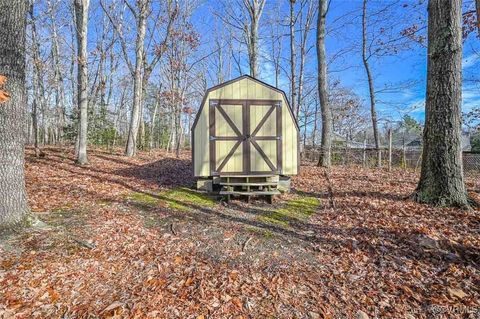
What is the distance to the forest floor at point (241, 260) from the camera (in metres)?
2.51

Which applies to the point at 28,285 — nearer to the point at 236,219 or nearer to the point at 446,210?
the point at 236,219

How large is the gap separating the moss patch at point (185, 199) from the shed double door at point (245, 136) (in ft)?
2.56

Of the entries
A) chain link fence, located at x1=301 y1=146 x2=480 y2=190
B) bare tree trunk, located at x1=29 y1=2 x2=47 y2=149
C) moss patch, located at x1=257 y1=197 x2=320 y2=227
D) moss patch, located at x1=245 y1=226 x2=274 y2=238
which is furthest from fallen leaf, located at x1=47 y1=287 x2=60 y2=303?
chain link fence, located at x1=301 y1=146 x2=480 y2=190

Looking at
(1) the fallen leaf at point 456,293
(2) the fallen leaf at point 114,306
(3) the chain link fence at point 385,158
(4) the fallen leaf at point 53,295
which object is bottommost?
(2) the fallen leaf at point 114,306

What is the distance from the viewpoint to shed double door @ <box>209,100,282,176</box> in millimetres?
6763

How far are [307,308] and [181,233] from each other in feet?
8.00

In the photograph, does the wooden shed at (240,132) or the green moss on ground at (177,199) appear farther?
the wooden shed at (240,132)

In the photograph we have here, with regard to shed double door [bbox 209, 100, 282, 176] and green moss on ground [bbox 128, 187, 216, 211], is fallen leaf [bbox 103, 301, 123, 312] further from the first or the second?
shed double door [bbox 209, 100, 282, 176]

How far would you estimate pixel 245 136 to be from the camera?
6.85 m

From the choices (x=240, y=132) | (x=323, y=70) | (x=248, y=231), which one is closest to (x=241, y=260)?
(x=248, y=231)

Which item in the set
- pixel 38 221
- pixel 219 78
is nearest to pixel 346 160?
pixel 38 221

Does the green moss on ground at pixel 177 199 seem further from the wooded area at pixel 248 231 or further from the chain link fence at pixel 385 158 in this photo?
the chain link fence at pixel 385 158

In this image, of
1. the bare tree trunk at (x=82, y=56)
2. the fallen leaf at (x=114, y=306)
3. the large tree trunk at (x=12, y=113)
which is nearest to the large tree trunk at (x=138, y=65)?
the bare tree trunk at (x=82, y=56)

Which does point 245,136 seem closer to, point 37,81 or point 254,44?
point 254,44
